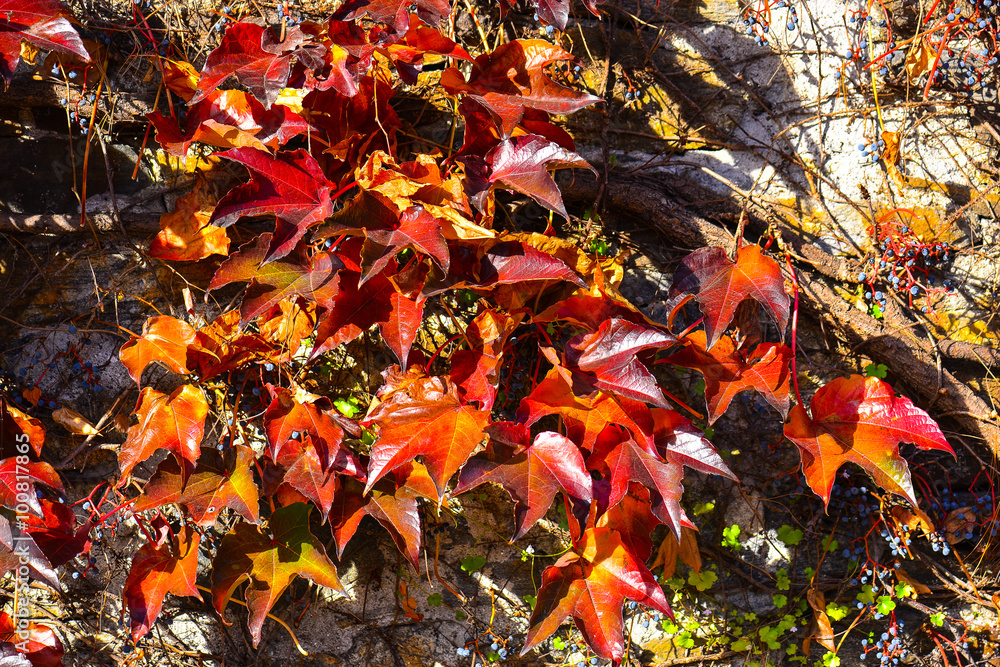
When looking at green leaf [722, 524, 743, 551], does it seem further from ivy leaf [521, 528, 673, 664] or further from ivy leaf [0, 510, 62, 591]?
ivy leaf [0, 510, 62, 591]

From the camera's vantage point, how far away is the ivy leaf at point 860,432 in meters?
1.46

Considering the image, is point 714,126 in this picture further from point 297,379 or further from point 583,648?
point 583,648

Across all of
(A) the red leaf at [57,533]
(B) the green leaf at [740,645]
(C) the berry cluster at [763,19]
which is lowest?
(B) the green leaf at [740,645]

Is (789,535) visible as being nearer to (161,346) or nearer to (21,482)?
(161,346)

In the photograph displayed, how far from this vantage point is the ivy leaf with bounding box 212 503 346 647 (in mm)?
1556

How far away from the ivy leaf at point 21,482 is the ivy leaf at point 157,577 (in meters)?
0.27

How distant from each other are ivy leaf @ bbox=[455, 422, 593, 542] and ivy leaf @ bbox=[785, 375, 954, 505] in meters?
0.54

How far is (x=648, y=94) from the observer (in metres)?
1.88

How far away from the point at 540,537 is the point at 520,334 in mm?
619

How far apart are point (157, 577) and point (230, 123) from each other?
1.14 meters

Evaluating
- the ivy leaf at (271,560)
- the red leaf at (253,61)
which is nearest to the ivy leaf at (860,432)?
the ivy leaf at (271,560)

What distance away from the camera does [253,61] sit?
1.43m

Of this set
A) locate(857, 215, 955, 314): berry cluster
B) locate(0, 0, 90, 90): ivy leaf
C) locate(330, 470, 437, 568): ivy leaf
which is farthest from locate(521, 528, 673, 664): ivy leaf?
locate(0, 0, 90, 90): ivy leaf

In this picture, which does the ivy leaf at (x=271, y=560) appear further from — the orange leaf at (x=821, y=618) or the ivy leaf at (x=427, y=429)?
the orange leaf at (x=821, y=618)
